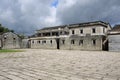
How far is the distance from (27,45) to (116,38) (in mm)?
28573

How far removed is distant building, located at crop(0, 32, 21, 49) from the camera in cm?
4016

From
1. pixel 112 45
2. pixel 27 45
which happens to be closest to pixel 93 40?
pixel 112 45

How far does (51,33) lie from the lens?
139ft

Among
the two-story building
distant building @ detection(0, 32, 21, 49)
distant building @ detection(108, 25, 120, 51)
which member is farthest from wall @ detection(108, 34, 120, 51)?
distant building @ detection(0, 32, 21, 49)

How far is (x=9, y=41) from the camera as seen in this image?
41500mm

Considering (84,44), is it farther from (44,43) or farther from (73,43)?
(44,43)

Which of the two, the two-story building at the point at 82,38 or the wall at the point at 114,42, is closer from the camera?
the wall at the point at 114,42

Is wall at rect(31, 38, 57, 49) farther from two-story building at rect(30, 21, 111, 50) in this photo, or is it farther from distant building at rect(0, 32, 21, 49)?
distant building at rect(0, 32, 21, 49)

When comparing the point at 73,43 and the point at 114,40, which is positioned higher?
the point at 114,40

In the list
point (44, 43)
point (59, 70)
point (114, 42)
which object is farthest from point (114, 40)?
point (59, 70)

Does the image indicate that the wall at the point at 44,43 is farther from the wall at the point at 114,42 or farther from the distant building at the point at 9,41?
the wall at the point at 114,42

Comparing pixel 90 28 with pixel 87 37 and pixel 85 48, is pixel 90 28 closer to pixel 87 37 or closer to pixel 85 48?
pixel 87 37

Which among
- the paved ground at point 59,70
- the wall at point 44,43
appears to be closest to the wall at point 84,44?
the wall at point 44,43

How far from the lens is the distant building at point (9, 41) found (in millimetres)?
40156
